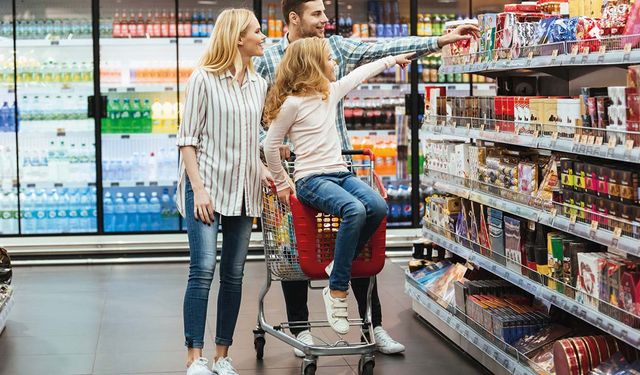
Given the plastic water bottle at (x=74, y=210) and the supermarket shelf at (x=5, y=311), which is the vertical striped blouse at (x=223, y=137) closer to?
the supermarket shelf at (x=5, y=311)

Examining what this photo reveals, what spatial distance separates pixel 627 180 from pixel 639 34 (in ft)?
1.67

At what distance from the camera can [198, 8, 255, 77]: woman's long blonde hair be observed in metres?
4.39

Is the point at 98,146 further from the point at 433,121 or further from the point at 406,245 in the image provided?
the point at 433,121

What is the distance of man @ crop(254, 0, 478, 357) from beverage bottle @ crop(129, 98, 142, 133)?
3749 mm

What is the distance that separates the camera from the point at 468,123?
5.31 meters

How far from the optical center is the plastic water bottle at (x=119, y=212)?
884 centimetres

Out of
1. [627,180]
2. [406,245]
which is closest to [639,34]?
[627,180]

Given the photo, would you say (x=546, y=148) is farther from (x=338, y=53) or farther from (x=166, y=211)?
(x=166, y=211)

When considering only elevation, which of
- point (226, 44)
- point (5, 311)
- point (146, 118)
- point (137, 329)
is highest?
point (226, 44)

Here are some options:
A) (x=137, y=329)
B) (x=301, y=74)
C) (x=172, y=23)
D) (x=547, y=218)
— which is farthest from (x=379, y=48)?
(x=172, y=23)

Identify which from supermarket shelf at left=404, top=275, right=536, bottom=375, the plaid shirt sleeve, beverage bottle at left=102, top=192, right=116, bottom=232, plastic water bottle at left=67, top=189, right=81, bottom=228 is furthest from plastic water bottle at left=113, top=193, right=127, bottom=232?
the plaid shirt sleeve

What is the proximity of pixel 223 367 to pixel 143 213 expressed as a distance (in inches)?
181

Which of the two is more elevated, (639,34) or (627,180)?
(639,34)

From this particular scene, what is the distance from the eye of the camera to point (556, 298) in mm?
4113
